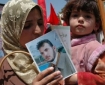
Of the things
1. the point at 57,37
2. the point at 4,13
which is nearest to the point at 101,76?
the point at 57,37

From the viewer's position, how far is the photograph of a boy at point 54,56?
1.14 metres

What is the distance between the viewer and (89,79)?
134 centimetres

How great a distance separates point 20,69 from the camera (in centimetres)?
152

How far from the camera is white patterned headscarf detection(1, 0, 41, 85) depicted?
151cm

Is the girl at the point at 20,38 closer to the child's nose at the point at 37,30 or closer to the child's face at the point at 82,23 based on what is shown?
the child's nose at the point at 37,30

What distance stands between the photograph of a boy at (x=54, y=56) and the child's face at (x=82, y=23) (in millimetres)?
434

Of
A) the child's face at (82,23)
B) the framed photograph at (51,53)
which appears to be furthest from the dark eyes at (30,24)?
the framed photograph at (51,53)

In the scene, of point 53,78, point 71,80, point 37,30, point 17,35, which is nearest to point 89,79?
point 71,80

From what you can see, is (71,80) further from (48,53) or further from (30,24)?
(30,24)

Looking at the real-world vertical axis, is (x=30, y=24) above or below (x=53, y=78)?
above

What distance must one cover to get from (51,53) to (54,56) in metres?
0.02

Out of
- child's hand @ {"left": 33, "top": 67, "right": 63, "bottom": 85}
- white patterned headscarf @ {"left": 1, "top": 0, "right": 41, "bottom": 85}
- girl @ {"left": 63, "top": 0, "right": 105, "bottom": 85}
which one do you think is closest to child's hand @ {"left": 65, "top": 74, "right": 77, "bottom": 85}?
girl @ {"left": 63, "top": 0, "right": 105, "bottom": 85}

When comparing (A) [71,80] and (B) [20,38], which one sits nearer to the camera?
(A) [71,80]

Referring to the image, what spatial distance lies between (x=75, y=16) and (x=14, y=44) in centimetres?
45
